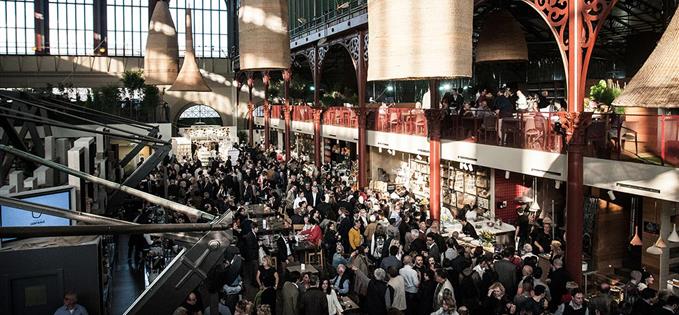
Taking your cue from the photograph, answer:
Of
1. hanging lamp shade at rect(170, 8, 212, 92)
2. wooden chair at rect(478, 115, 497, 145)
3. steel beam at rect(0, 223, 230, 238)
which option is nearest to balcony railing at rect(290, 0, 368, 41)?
wooden chair at rect(478, 115, 497, 145)

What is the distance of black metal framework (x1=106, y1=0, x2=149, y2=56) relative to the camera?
39188 millimetres

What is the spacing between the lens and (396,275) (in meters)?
8.52

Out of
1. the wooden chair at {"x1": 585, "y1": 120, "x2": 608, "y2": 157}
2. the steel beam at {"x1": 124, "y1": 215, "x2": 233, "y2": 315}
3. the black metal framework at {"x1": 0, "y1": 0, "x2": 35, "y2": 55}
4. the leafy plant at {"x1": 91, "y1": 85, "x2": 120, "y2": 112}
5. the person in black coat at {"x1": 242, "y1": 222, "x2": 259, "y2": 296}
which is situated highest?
the black metal framework at {"x1": 0, "y1": 0, "x2": 35, "y2": 55}

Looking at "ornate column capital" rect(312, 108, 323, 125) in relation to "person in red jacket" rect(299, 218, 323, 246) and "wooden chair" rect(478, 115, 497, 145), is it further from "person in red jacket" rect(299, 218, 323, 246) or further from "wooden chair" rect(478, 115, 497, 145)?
"person in red jacket" rect(299, 218, 323, 246)

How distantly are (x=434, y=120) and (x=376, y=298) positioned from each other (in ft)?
24.4

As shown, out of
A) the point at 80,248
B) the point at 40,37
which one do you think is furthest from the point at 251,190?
the point at 40,37

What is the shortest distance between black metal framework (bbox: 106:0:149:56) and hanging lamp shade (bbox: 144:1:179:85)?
3047 cm

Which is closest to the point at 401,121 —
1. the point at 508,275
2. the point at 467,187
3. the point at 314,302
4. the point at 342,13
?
the point at 467,187

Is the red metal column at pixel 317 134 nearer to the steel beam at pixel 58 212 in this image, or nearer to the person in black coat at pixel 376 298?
the person in black coat at pixel 376 298

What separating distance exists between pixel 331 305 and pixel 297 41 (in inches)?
780

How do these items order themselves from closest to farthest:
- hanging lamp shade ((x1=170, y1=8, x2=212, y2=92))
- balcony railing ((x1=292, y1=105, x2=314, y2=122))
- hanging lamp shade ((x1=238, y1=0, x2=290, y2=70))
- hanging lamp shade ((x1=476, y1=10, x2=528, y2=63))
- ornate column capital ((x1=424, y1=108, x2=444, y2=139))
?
hanging lamp shade ((x1=238, y1=0, x2=290, y2=70))
hanging lamp shade ((x1=170, y1=8, x2=212, y2=92))
hanging lamp shade ((x1=476, y1=10, x2=528, y2=63))
ornate column capital ((x1=424, y1=108, x2=444, y2=139))
balcony railing ((x1=292, y1=105, x2=314, y2=122))

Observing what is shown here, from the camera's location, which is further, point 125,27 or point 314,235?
point 125,27

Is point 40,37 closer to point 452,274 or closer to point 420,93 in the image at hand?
point 420,93

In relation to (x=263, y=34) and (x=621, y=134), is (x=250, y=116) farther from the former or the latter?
(x=263, y=34)
